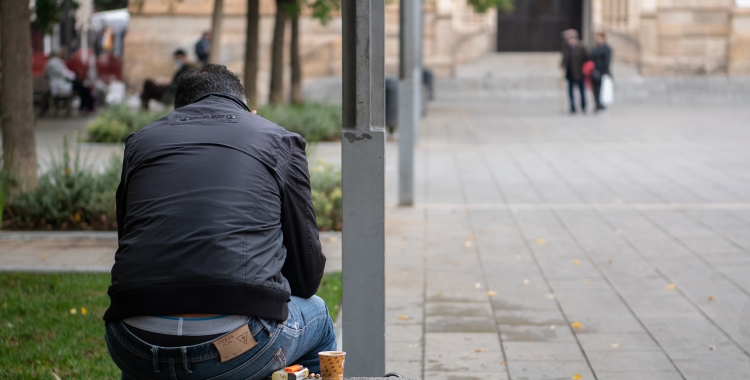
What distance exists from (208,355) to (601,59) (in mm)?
21034

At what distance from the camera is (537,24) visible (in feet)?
113

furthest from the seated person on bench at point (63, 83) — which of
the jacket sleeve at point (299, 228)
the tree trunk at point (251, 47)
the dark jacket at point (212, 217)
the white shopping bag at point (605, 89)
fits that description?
the jacket sleeve at point (299, 228)

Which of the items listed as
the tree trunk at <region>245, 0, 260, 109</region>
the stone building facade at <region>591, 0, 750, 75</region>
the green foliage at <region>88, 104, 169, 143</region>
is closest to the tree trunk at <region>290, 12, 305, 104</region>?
the tree trunk at <region>245, 0, 260, 109</region>

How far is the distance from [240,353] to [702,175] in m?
10.6

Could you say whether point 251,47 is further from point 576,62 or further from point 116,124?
point 576,62

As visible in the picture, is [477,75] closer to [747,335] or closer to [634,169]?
[634,169]

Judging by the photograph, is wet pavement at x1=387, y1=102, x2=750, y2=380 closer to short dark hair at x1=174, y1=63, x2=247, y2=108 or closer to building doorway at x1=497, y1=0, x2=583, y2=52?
short dark hair at x1=174, y1=63, x2=247, y2=108

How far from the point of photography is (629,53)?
1249 inches

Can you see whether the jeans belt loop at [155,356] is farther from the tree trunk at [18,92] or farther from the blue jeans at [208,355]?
the tree trunk at [18,92]

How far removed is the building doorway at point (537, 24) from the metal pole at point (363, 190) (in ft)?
104

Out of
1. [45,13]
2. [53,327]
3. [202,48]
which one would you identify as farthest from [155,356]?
[202,48]

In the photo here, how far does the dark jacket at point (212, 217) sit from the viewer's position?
8.61 feet

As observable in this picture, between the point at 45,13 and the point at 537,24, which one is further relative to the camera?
the point at 537,24

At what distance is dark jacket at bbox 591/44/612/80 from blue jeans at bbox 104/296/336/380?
2047 centimetres
